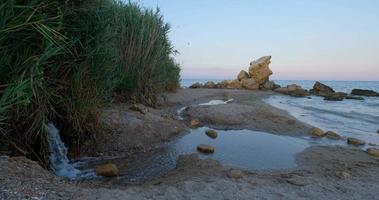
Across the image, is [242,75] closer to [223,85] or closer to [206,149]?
[223,85]

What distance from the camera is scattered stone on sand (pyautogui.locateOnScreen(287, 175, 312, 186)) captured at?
15.6 ft

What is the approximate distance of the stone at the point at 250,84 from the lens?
33.1m

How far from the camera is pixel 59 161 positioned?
5516 millimetres

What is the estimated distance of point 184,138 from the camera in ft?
26.8

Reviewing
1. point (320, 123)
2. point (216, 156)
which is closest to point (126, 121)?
point (216, 156)

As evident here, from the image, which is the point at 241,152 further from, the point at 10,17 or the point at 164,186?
the point at 10,17

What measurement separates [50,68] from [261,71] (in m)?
30.5

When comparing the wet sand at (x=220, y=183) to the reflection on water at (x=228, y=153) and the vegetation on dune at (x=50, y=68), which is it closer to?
the reflection on water at (x=228, y=153)

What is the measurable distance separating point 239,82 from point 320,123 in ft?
75.2

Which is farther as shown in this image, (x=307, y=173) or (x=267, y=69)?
(x=267, y=69)

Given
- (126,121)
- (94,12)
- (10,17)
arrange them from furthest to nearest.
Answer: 1. (126,121)
2. (94,12)
3. (10,17)

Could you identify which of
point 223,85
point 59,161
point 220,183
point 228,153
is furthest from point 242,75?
point 220,183

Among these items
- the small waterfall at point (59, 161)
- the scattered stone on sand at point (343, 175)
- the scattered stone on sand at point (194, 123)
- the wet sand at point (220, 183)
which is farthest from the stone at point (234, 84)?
the small waterfall at point (59, 161)

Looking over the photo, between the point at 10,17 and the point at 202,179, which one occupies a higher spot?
the point at 10,17
